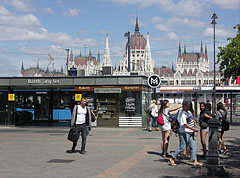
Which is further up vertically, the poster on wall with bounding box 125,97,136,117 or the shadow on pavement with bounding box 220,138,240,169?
the poster on wall with bounding box 125,97,136,117

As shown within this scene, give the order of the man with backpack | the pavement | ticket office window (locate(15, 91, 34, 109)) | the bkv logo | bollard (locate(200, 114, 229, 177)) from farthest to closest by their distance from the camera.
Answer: ticket office window (locate(15, 91, 34, 109)) < the bkv logo < the man with backpack < the pavement < bollard (locate(200, 114, 229, 177))

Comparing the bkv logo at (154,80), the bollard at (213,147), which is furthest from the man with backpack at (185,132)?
the bkv logo at (154,80)

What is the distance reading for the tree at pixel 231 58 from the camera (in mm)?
27125

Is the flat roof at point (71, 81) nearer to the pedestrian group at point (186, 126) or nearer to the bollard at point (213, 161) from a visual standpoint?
the pedestrian group at point (186, 126)

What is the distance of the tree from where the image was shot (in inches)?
1068

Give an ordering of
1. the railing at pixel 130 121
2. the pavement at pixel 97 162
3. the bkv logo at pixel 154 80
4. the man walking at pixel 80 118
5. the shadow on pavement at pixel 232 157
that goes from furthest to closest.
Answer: the railing at pixel 130 121 → the bkv logo at pixel 154 80 → the man walking at pixel 80 118 → the shadow on pavement at pixel 232 157 → the pavement at pixel 97 162

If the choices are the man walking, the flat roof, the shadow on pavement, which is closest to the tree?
the flat roof

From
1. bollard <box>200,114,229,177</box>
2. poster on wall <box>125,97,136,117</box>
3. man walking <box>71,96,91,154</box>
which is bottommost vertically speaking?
bollard <box>200,114,229,177</box>

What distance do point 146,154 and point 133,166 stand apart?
7.83 ft

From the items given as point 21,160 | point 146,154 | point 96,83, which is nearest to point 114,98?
point 96,83

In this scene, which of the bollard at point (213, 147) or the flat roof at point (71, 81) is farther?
the flat roof at point (71, 81)

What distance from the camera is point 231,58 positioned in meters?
27.5

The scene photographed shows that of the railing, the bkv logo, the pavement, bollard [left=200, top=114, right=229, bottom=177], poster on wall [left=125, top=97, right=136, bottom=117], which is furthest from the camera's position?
the railing

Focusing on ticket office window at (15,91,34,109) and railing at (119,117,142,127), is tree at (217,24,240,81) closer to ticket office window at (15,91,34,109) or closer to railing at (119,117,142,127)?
railing at (119,117,142,127)
